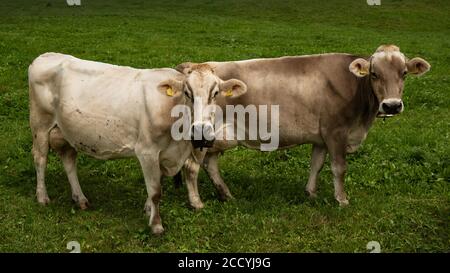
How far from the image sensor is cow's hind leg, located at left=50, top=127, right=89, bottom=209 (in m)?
9.43

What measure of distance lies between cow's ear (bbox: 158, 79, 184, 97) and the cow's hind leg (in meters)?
2.55

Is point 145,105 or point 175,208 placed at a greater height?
point 145,105

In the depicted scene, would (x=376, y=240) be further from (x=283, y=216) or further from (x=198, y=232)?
(x=198, y=232)

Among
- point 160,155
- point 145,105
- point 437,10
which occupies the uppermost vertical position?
point 145,105

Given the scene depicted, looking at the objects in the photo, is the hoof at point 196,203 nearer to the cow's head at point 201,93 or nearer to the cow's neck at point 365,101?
the cow's head at point 201,93

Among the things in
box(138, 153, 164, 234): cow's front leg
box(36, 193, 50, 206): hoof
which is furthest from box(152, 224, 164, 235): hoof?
box(36, 193, 50, 206): hoof

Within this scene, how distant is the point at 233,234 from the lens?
827 cm

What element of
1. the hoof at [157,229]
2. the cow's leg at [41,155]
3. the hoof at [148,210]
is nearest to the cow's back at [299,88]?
the hoof at [148,210]

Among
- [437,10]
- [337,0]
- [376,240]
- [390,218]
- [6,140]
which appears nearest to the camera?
[376,240]

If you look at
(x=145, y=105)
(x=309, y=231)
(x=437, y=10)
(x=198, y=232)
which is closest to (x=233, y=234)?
(x=198, y=232)

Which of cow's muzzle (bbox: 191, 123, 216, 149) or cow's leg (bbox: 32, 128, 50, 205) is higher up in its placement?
cow's muzzle (bbox: 191, 123, 216, 149)

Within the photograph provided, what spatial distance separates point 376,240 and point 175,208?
3.37m

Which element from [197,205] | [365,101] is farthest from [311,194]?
[197,205]

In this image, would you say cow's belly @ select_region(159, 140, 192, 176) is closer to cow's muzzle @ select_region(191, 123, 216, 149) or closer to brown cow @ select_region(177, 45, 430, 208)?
brown cow @ select_region(177, 45, 430, 208)
